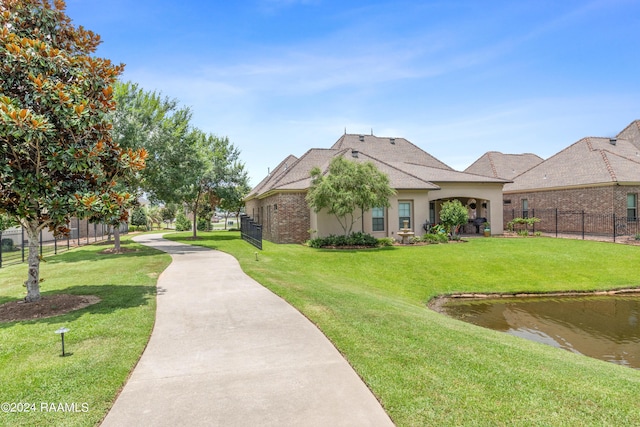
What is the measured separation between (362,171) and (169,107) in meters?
15.1

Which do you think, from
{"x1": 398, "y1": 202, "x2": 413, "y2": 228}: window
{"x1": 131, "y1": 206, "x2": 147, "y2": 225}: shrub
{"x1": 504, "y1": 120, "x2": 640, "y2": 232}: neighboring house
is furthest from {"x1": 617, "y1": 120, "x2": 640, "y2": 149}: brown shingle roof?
{"x1": 131, "y1": 206, "x2": 147, "y2": 225}: shrub

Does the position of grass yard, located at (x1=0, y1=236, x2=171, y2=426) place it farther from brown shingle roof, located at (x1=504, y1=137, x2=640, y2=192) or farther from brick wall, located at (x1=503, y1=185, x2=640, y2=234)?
brown shingle roof, located at (x1=504, y1=137, x2=640, y2=192)

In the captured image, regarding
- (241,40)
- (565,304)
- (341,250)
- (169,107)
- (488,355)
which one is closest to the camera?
(488,355)

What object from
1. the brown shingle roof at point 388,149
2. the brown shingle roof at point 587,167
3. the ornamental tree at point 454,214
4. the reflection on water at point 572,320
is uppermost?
the brown shingle roof at point 388,149

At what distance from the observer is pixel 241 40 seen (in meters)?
12.7

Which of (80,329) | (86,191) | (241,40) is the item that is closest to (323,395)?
(80,329)

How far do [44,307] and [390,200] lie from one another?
17515mm

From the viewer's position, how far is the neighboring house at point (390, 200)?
71.1 feet

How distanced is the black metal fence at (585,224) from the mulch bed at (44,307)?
2471 cm

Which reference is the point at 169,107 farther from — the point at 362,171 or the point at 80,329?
the point at 80,329

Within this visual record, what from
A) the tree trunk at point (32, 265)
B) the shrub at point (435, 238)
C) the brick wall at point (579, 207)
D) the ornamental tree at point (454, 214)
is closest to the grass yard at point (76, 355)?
the tree trunk at point (32, 265)

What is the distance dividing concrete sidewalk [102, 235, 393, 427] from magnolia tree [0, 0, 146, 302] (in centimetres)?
339

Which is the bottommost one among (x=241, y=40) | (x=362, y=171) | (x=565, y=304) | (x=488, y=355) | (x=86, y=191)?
(x=565, y=304)

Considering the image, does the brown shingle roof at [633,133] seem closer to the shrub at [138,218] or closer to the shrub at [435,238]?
the shrub at [435,238]
